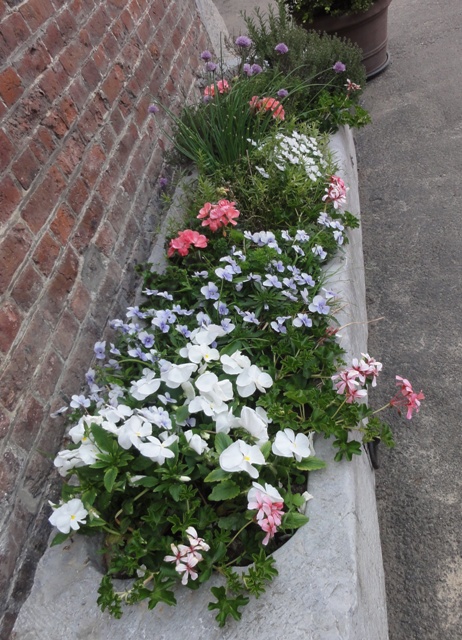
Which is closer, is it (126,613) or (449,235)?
(126,613)

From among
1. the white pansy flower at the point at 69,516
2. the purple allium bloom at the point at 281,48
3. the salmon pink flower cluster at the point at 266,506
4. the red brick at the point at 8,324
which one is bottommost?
the salmon pink flower cluster at the point at 266,506

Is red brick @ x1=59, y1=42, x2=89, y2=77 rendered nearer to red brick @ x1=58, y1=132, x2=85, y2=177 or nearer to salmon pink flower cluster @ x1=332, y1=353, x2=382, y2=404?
red brick @ x1=58, y1=132, x2=85, y2=177

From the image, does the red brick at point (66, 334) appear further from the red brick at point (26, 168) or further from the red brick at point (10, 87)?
the red brick at point (10, 87)

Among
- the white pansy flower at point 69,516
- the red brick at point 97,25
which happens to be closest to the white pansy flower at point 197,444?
the white pansy flower at point 69,516

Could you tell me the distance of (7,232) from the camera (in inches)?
69.4

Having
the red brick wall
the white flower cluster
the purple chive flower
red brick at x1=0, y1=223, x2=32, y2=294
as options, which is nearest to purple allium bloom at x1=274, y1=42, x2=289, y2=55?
the purple chive flower

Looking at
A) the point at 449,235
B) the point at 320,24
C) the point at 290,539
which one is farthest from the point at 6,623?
the point at 320,24

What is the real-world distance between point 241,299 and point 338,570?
43.3 inches

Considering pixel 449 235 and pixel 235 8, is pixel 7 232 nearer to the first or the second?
pixel 449 235

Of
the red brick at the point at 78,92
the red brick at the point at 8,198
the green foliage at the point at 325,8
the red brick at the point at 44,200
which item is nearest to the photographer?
the red brick at the point at 8,198

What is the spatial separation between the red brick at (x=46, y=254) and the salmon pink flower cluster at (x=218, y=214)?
70 cm

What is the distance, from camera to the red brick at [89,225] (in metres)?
2.17

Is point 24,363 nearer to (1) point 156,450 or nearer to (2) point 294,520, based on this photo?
(1) point 156,450

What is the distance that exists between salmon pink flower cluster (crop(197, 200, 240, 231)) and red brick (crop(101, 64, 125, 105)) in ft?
2.31
